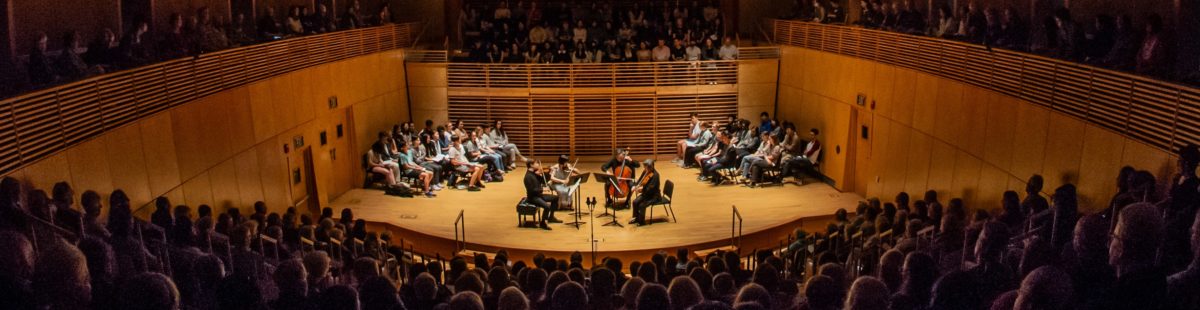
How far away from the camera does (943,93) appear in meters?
12.9

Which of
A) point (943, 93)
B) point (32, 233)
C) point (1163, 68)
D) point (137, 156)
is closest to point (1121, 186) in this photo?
point (1163, 68)

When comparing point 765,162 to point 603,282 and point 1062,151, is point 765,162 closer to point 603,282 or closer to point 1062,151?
point 1062,151

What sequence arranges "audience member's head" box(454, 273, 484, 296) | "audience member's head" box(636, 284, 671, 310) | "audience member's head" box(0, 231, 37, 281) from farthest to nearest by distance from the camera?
"audience member's head" box(454, 273, 484, 296) < "audience member's head" box(636, 284, 671, 310) < "audience member's head" box(0, 231, 37, 281)

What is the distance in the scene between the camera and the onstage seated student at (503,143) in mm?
18109

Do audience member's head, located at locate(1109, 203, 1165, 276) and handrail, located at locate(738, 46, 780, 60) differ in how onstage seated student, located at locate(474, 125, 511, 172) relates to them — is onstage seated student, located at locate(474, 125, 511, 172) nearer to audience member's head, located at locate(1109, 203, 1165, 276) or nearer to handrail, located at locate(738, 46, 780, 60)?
handrail, located at locate(738, 46, 780, 60)

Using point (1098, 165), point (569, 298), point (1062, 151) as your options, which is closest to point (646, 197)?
point (1062, 151)

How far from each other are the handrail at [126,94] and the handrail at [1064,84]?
9777 mm

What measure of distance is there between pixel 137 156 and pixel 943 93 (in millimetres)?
10663

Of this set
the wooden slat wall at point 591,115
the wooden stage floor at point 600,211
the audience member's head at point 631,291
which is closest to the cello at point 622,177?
the wooden stage floor at point 600,211

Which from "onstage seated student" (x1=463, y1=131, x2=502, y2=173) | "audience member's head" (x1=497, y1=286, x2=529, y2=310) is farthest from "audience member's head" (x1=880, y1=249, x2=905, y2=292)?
"onstage seated student" (x1=463, y1=131, x2=502, y2=173)

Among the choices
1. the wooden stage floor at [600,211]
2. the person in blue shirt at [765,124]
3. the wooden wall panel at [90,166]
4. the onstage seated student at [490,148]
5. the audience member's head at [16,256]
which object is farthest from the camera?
the person in blue shirt at [765,124]

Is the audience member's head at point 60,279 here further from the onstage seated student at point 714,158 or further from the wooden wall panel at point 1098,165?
the onstage seated student at point 714,158

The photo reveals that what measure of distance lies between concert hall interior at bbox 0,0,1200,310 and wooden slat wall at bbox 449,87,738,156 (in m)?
0.05

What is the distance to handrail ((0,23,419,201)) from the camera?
8.45 meters
